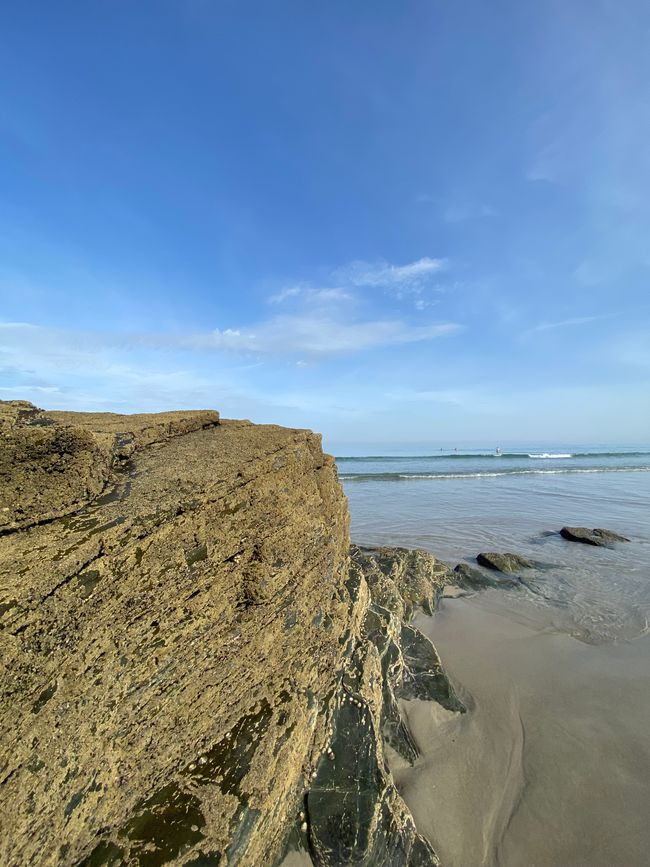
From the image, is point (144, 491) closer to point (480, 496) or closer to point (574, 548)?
point (574, 548)

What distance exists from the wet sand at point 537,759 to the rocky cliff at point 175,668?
483 mm

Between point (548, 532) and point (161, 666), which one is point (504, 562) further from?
point (161, 666)

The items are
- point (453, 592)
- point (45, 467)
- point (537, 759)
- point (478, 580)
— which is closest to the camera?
point (45, 467)

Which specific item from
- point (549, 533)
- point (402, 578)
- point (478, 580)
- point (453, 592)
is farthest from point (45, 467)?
point (549, 533)

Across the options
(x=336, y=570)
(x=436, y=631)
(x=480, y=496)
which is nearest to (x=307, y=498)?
(x=336, y=570)

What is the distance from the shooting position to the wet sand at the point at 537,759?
3.55 m

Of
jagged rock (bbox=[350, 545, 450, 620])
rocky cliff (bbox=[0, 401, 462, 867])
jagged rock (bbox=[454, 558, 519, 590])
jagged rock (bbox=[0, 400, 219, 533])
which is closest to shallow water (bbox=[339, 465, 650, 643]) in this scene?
jagged rock (bbox=[454, 558, 519, 590])

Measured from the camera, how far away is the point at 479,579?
9227 millimetres

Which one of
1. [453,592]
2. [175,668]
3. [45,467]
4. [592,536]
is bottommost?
[453,592]

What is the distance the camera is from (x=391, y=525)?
15273mm

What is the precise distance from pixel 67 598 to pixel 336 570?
3.31 metres

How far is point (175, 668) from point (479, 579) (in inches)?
317

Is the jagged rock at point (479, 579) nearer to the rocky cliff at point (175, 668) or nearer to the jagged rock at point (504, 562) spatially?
the jagged rock at point (504, 562)

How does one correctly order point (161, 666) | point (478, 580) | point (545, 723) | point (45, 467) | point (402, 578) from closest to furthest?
point (161, 666) → point (45, 467) → point (545, 723) → point (402, 578) → point (478, 580)
